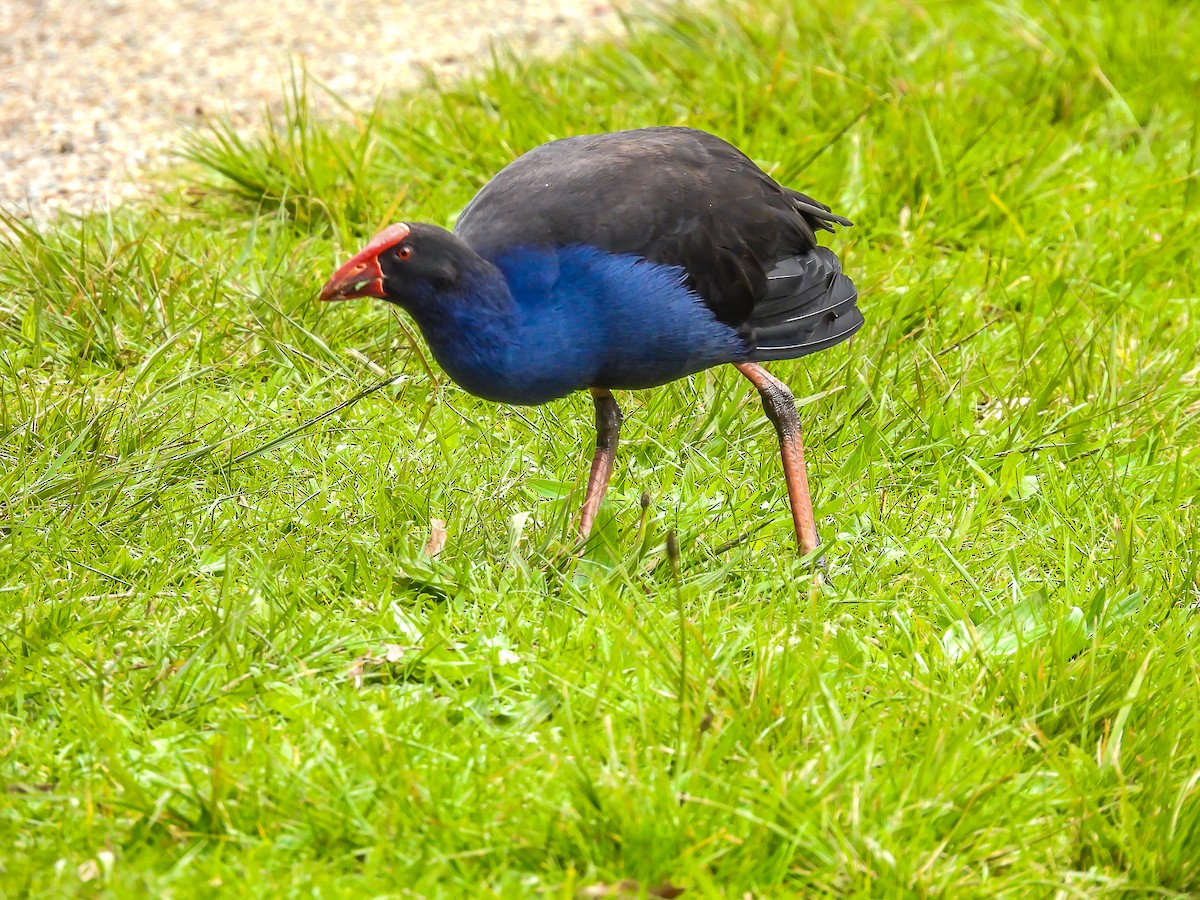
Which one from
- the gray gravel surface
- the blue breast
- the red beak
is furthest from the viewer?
the gray gravel surface

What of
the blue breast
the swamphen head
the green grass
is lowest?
the green grass

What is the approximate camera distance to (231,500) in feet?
11.5

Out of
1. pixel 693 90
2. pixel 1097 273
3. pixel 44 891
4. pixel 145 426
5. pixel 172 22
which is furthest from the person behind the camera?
pixel 172 22

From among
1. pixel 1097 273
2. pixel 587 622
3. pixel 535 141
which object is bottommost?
pixel 1097 273

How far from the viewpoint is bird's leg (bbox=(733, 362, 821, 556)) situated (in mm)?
3500

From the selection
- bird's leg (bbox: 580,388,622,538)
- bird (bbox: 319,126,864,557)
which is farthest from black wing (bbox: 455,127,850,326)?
bird's leg (bbox: 580,388,622,538)

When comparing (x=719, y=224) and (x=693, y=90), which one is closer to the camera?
(x=719, y=224)

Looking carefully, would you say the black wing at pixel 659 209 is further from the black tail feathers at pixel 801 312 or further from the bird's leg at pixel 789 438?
the bird's leg at pixel 789 438

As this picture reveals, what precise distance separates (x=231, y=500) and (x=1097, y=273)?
10.1 feet

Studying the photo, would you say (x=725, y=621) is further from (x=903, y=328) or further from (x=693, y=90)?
(x=693, y=90)

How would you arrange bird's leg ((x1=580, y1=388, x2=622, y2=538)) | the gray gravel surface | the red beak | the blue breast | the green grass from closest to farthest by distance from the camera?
the green grass < the red beak < the blue breast < bird's leg ((x1=580, y1=388, x2=622, y2=538)) < the gray gravel surface

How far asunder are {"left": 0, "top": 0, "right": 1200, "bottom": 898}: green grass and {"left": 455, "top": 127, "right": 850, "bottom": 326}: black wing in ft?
2.05

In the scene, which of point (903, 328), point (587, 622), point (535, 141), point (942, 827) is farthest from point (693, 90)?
point (942, 827)

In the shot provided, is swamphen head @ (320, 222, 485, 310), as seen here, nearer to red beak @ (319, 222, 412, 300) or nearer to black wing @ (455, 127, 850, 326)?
red beak @ (319, 222, 412, 300)
